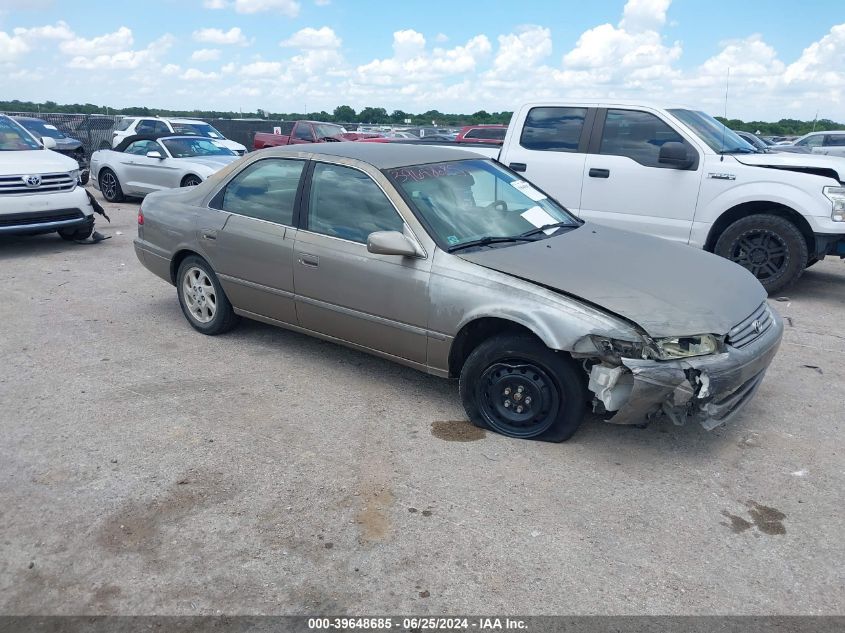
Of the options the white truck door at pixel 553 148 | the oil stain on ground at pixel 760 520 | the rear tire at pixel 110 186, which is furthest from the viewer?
the rear tire at pixel 110 186

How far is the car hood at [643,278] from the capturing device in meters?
3.80

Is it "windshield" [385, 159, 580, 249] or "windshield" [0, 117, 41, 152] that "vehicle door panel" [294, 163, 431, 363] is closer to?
"windshield" [385, 159, 580, 249]

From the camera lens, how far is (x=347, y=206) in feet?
16.1

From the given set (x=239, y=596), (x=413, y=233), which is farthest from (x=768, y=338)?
(x=239, y=596)

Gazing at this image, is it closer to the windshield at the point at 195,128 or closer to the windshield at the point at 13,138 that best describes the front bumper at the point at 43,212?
the windshield at the point at 13,138

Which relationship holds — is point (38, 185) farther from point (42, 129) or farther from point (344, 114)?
point (344, 114)

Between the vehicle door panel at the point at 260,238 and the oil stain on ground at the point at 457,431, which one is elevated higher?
the vehicle door panel at the point at 260,238

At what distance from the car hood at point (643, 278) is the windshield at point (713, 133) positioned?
3.26 meters

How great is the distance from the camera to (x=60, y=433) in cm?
424

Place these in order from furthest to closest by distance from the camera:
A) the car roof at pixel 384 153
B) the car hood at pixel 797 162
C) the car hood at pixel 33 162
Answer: the car hood at pixel 33 162, the car hood at pixel 797 162, the car roof at pixel 384 153

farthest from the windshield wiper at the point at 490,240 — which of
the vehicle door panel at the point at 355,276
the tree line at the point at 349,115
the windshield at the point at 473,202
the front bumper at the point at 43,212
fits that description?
the tree line at the point at 349,115

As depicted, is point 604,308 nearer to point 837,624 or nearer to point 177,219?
point 837,624

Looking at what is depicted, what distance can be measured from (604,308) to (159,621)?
2.52m

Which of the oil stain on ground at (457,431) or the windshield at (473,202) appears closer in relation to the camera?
the oil stain on ground at (457,431)
